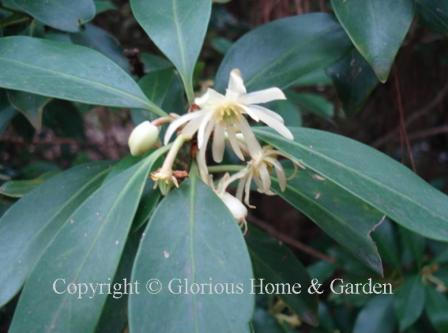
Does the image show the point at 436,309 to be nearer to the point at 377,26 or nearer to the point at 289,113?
the point at 289,113

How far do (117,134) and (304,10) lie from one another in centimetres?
160

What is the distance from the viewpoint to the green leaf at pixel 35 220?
70 cm

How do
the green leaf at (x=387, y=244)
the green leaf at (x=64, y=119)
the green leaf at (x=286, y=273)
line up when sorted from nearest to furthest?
the green leaf at (x=286, y=273)
the green leaf at (x=64, y=119)
the green leaf at (x=387, y=244)

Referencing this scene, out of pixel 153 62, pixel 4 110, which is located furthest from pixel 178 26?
pixel 153 62

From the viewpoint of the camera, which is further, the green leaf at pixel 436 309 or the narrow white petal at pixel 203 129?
the green leaf at pixel 436 309

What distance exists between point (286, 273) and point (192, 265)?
342 millimetres

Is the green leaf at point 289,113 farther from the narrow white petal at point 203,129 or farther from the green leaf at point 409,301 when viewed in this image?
the narrow white petal at point 203,129

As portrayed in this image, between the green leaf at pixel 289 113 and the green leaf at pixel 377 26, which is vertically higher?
the green leaf at pixel 377 26

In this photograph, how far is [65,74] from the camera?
0.74 meters

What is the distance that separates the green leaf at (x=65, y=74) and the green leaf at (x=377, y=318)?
95cm

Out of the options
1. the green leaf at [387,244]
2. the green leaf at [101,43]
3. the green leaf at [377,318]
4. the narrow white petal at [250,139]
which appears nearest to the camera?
the narrow white petal at [250,139]

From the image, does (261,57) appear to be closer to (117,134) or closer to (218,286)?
(218,286)

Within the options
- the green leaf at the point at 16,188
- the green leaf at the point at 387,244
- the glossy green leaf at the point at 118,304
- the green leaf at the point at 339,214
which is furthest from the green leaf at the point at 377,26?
the green leaf at the point at 387,244

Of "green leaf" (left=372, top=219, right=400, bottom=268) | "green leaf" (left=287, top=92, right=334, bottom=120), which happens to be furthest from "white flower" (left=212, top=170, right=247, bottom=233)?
"green leaf" (left=372, top=219, right=400, bottom=268)
